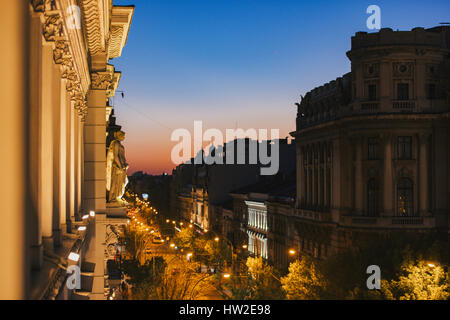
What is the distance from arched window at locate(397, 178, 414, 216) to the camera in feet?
195

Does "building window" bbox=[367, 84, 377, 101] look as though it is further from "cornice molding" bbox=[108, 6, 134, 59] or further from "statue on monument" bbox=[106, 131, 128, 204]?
"statue on monument" bbox=[106, 131, 128, 204]

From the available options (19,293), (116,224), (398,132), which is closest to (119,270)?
(116,224)

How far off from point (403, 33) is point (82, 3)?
45.4m

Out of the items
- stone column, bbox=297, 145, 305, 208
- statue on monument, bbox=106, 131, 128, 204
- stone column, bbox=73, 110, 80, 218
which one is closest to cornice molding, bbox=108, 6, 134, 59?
statue on monument, bbox=106, 131, 128, 204

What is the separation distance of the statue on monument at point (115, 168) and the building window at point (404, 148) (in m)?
38.2

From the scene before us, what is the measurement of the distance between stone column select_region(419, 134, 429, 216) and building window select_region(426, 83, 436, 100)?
3621mm

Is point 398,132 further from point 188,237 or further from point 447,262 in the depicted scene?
point 188,237

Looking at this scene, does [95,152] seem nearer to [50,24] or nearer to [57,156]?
[57,156]

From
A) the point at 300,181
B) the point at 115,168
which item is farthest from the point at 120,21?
the point at 300,181

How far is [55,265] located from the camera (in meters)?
10.4

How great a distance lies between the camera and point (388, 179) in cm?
5953

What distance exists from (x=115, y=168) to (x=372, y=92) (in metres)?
38.6

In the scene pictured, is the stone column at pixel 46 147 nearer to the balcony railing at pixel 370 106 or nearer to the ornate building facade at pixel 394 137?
the ornate building facade at pixel 394 137

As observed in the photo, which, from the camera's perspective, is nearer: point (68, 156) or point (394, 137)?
point (68, 156)
